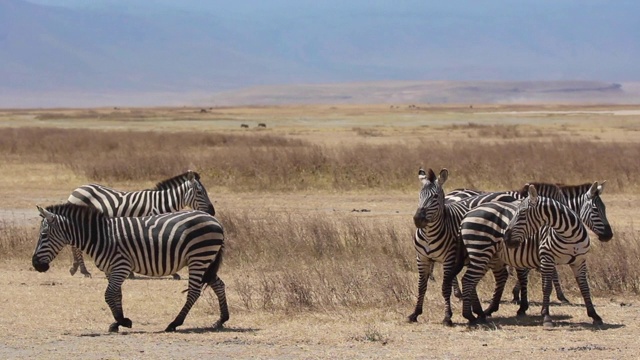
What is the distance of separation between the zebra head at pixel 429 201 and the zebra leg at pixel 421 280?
0.59 meters

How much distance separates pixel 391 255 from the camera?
14438 millimetres

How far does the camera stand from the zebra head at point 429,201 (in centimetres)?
1007

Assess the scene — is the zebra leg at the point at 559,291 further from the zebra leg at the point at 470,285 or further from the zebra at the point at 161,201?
the zebra at the point at 161,201

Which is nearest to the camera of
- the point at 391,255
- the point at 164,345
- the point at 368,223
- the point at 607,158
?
the point at 164,345

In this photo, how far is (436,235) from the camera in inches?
412

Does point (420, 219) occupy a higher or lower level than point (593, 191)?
lower

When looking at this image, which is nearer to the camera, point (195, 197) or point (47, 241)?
point (47, 241)

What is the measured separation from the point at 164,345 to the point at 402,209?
12525 millimetres

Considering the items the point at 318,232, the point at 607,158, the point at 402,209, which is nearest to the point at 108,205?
the point at 318,232

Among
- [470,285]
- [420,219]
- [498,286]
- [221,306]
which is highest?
[420,219]

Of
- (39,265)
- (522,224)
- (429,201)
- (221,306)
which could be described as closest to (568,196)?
(522,224)

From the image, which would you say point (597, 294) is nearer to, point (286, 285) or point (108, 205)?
point (286, 285)

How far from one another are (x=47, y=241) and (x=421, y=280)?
379cm

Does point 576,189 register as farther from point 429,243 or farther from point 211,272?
point 211,272
